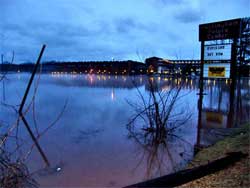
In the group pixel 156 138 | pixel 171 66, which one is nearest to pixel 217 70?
pixel 156 138

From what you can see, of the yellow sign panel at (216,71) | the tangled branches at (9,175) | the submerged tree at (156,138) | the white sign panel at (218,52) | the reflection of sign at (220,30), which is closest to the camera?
the tangled branches at (9,175)

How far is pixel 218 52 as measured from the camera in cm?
1656

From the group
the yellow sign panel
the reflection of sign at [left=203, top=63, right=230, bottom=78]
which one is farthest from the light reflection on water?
the yellow sign panel

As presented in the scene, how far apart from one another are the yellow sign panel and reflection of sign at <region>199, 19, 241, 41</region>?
2.34 meters

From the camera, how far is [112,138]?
24.2 feet

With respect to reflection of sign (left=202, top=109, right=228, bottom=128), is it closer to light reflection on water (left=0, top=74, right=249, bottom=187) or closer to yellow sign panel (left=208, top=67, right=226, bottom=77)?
light reflection on water (left=0, top=74, right=249, bottom=187)

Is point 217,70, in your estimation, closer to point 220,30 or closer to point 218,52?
point 218,52

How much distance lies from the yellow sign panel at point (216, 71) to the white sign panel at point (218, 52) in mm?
799

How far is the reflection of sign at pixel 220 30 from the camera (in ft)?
49.0

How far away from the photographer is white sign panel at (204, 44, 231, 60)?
52.6ft

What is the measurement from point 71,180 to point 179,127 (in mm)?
5405

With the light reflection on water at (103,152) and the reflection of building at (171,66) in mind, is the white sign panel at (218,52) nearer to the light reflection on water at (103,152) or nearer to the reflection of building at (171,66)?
the reflection of building at (171,66)

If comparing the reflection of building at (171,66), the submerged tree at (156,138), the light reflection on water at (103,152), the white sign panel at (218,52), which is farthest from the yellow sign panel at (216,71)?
the submerged tree at (156,138)

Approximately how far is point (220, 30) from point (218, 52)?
5.45ft
